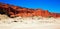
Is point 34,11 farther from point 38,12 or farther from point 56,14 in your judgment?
point 56,14

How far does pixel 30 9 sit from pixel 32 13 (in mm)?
1241

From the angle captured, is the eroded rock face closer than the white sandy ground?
No

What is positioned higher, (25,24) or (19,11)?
(19,11)

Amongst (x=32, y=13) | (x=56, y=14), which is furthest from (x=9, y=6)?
(x=56, y=14)

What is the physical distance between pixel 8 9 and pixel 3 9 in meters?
1.58

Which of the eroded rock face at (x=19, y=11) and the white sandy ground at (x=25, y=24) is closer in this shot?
the white sandy ground at (x=25, y=24)

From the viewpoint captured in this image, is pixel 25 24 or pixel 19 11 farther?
pixel 19 11

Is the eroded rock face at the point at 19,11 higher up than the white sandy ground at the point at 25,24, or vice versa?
the eroded rock face at the point at 19,11

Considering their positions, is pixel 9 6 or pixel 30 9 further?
pixel 30 9

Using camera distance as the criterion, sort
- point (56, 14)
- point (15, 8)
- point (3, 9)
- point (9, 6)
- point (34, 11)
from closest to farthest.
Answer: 1. point (3, 9)
2. point (9, 6)
3. point (15, 8)
4. point (34, 11)
5. point (56, 14)

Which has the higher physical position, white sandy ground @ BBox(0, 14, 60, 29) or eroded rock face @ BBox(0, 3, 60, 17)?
eroded rock face @ BBox(0, 3, 60, 17)

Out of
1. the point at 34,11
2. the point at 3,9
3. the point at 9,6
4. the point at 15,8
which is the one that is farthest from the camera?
the point at 34,11

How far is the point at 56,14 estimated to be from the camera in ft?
126

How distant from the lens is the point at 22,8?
32.9m
